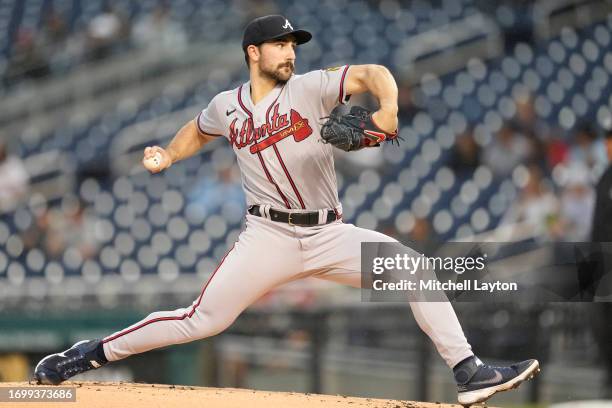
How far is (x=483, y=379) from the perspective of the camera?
2873mm

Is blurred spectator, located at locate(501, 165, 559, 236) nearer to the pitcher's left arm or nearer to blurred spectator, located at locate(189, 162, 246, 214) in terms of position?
blurred spectator, located at locate(189, 162, 246, 214)

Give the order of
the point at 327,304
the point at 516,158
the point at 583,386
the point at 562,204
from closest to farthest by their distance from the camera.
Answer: the point at 583,386 < the point at 327,304 < the point at 562,204 < the point at 516,158

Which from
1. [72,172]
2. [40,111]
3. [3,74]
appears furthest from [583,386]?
[3,74]

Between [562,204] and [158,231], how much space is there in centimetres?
293

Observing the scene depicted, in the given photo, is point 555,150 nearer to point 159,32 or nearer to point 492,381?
point 159,32

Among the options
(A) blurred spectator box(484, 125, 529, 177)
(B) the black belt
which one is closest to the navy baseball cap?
(B) the black belt

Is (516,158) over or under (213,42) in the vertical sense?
under

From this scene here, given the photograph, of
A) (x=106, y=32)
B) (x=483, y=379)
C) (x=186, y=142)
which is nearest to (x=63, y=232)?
(x=106, y=32)

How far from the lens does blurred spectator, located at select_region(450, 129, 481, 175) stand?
23.7 ft

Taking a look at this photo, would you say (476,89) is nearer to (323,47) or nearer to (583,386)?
(323,47)

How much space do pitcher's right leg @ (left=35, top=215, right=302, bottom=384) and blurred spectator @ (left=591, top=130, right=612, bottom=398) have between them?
5.52ft

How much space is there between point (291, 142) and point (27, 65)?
540 cm

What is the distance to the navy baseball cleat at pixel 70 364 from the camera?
3158 mm

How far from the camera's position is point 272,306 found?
212 inches
